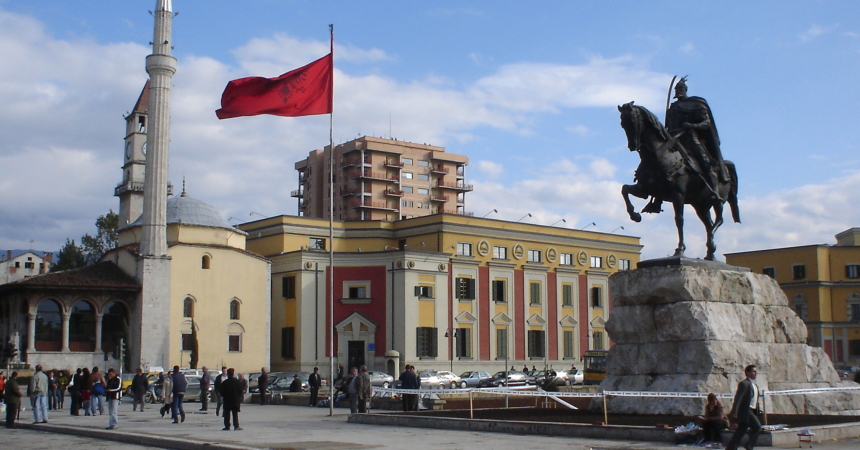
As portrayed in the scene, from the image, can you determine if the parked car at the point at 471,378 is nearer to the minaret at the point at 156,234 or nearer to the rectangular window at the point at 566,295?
the rectangular window at the point at 566,295

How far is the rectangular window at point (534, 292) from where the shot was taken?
62906mm

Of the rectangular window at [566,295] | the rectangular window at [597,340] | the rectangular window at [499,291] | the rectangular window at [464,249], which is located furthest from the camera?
the rectangular window at [597,340]

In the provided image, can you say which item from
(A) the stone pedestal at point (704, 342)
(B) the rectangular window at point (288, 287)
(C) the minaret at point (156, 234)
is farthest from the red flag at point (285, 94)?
(B) the rectangular window at point (288, 287)

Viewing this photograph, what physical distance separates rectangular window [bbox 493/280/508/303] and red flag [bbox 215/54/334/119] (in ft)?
123

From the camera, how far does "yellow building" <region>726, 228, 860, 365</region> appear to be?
232 ft

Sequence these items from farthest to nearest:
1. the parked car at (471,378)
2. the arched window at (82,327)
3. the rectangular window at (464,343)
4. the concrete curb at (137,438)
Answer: the rectangular window at (464,343)
the arched window at (82,327)
the parked car at (471,378)
the concrete curb at (137,438)

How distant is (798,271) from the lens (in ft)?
236

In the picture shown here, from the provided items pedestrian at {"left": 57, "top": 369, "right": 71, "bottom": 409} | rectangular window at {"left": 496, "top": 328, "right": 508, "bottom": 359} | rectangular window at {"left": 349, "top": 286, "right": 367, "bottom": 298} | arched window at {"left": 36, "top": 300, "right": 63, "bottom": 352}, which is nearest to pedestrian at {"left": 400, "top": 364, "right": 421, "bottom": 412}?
pedestrian at {"left": 57, "top": 369, "right": 71, "bottom": 409}

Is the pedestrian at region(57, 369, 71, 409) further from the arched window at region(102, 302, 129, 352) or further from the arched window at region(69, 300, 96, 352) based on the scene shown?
the arched window at region(69, 300, 96, 352)

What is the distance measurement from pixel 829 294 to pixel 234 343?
4607 cm

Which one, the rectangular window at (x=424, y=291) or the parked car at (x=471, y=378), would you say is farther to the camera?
the rectangular window at (x=424, y=291)

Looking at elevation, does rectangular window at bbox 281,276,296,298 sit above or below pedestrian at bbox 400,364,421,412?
above

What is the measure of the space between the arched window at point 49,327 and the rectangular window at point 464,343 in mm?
23486

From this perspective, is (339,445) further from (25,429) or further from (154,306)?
(154,306)
